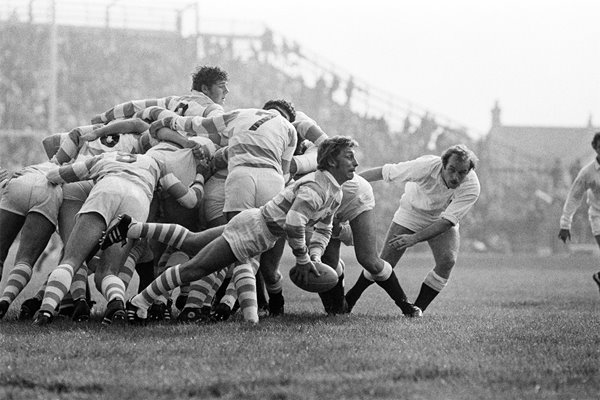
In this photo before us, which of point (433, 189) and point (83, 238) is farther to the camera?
point (433, 189)

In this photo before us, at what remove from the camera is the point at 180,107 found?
33.6 feet

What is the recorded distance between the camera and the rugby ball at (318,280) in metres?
8.47

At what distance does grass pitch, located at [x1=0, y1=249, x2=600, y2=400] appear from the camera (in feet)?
18.5

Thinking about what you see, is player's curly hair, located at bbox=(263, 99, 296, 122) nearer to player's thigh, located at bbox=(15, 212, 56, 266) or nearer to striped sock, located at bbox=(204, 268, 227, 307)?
striped sock, located at bbox=(204, 268, 227, 307)

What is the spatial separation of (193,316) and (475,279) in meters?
11.8

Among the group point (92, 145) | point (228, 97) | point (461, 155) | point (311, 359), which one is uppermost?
point (461, 155)

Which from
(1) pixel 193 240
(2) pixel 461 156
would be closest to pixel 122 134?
(1) pixel 193 240

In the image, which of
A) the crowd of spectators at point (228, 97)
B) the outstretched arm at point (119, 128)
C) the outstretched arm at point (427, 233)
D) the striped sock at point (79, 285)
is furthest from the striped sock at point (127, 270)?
the crowd of spectators at point (228, 97)

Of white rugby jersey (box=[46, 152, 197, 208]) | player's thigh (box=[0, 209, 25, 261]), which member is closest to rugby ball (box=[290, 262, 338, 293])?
white rugby jersey (box=[46, 152, 197, 208])

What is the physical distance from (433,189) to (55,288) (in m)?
3.78

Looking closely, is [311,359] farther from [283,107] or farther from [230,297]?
[283,107]

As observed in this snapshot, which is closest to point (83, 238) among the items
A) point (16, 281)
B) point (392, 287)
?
point (16, 281)

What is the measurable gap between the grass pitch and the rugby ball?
0.94 feet

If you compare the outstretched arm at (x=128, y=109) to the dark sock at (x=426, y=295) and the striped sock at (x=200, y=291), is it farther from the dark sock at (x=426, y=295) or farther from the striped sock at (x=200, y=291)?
the dark sock at (x=426, y=295)
